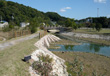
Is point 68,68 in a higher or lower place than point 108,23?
lower

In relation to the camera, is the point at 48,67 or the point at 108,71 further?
the point at 108,71

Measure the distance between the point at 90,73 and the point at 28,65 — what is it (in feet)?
22.4

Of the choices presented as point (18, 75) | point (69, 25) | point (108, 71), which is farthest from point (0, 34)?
point (69, 25)

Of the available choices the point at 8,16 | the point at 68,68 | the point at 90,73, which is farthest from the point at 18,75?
the point at 8,16

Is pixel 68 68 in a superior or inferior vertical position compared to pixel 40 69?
inferior

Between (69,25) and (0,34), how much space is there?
178 feet

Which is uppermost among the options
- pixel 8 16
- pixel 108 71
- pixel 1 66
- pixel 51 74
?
pixel 8 16

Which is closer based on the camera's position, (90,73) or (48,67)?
(48,67)

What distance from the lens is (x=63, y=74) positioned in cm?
1198

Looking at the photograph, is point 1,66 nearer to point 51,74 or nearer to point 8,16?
point 51,74

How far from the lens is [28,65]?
1053 centimetres

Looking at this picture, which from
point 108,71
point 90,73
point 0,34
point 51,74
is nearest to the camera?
point 51,74

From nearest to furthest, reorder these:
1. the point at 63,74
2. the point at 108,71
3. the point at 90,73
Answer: the point at 63,74
the point at 90,73
the point at 108,71

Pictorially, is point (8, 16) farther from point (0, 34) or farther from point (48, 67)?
point (48, 67)
